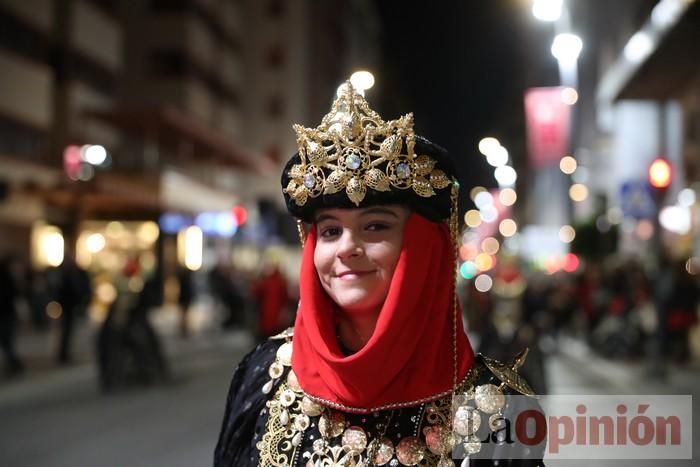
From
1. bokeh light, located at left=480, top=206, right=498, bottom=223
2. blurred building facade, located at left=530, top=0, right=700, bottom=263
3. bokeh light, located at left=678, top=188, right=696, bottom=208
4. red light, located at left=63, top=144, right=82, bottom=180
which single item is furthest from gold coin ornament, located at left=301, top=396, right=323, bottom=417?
bokeh light, located at left=678, top=188, right=696, bottom=208

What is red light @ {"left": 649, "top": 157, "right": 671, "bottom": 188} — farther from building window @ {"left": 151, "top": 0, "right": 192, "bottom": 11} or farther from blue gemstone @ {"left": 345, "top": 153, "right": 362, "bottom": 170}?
building window @ {"left": 151, "top": 0, "right": 192, "bottom": 11}

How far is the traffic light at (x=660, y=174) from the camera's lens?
12.5m

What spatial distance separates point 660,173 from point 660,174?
0.05ft

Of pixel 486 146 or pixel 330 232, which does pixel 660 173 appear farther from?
pixel 330 232

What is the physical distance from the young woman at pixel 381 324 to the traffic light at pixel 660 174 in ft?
35.1

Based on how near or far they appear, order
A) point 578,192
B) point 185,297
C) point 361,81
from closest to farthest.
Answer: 1. point 361,81
2. point 185,297
3. point 578,192

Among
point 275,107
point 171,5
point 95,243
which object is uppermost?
point 171,5

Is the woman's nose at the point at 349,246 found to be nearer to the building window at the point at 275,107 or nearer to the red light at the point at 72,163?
the red light at the point at 72,163

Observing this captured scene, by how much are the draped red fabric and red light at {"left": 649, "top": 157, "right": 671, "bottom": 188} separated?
1079 centimetres

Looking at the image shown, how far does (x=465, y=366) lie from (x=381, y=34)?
399 feet

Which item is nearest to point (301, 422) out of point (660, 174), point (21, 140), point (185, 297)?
point (660, 174)

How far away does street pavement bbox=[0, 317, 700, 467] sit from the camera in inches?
304

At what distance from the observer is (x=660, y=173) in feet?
41.2

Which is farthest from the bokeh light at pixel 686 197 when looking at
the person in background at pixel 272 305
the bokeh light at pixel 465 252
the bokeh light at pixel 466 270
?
the person in background at pixel 272 305
